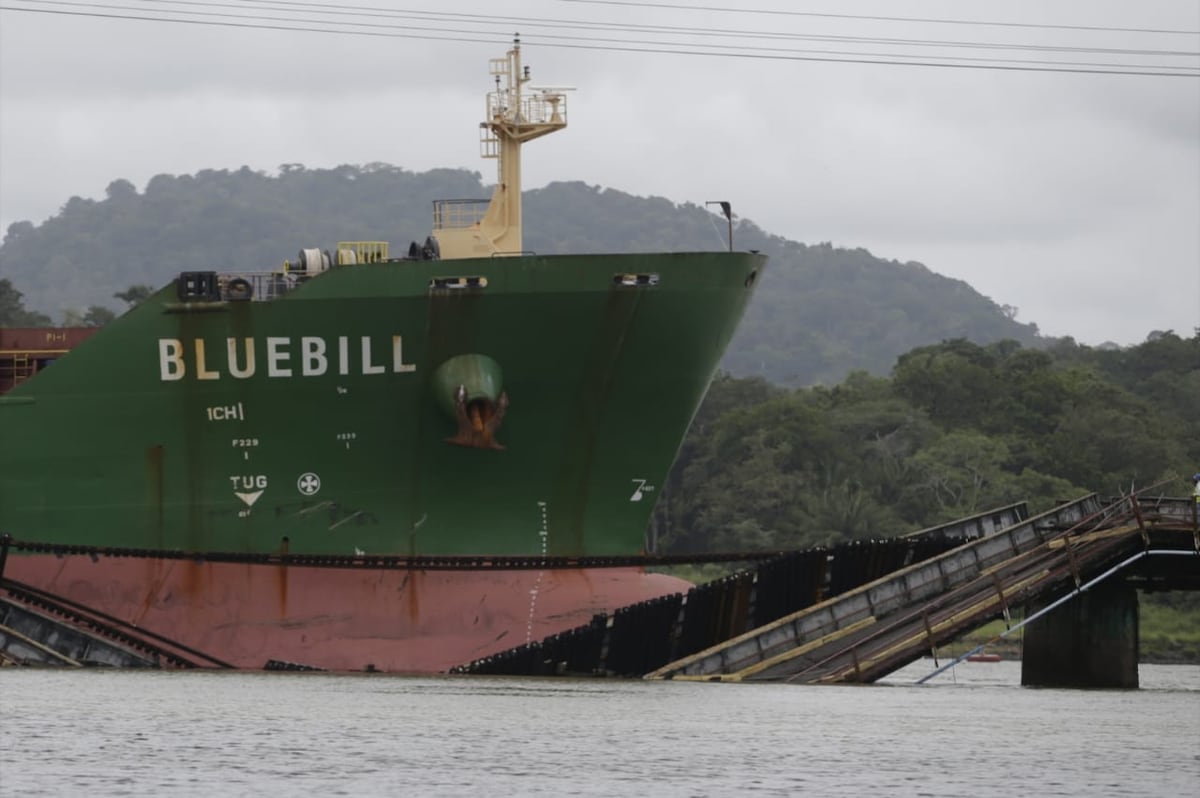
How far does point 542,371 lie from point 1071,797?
15335 millimetres

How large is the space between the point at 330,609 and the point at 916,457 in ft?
176

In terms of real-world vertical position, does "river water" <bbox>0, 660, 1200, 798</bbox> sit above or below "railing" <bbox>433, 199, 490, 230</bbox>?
below

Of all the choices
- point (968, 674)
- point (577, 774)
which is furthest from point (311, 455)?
point (968, 674)

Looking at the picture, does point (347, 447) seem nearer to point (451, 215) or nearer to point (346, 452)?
point (346, 452)

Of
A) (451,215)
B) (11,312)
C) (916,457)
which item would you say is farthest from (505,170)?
(11,312)

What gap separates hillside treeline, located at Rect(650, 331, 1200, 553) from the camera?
81.9m

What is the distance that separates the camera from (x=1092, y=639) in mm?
A: 36531

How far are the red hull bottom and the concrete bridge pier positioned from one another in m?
8.03

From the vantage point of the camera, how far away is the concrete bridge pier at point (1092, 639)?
36.0m

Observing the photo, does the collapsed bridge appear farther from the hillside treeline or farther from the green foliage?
the green foliage

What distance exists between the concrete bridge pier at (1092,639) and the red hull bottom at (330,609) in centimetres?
803

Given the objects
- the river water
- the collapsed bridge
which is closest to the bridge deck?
the collapsed bridge

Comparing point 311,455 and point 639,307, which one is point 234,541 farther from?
point 639,307

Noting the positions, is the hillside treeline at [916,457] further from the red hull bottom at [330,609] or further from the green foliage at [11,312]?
the red hull bottom at [330,609]
